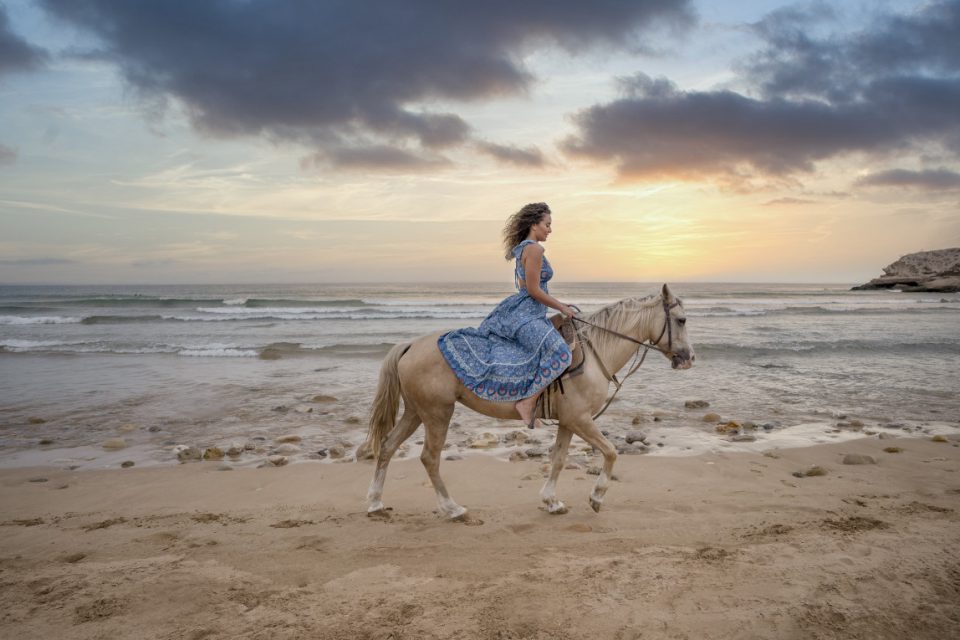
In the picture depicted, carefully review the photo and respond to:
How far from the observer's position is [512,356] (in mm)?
4941

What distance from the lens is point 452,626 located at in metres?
3.11

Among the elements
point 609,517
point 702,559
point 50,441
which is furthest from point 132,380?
point 702,559

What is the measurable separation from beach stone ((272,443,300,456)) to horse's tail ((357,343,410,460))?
285 centimetres

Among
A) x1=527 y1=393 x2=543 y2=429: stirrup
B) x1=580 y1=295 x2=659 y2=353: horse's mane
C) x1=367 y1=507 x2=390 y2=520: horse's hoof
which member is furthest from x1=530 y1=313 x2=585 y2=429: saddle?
x1=367 y1=507 x2=390 y2=520: horse's hoof

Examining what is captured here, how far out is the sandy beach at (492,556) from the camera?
3133 mm

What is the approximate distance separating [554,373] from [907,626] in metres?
2.82

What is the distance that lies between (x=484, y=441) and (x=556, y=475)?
2922mm

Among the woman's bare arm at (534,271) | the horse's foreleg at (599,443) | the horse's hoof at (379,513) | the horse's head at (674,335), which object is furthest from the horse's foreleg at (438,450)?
the horse's head at (674,335)

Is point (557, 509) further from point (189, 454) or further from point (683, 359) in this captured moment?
point (189, 454)

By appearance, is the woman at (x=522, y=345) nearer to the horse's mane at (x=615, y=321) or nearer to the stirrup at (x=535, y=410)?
the stirrup at (x=535, y=410)

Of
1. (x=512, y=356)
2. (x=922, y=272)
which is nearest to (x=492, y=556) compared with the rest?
(x=512, y=356)

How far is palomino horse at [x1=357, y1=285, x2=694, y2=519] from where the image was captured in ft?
16.2

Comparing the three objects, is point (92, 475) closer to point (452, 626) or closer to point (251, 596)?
point (251, 596)

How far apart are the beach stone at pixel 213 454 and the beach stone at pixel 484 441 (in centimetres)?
364
